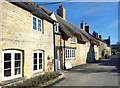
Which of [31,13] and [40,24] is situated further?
[40,24]

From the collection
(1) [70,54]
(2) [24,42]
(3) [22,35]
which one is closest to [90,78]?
(2) [24,42]

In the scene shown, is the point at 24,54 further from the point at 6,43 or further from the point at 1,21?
the point at 1,21

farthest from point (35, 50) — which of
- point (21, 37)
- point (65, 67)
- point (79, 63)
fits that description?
point (79, 63)

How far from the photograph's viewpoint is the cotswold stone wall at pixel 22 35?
6.24 metres

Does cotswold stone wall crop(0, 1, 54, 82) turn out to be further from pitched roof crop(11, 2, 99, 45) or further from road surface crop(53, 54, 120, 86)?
road surface crop(53, 54, 120, 86)

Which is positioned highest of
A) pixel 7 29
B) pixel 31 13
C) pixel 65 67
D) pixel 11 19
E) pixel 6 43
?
pixel 31 13

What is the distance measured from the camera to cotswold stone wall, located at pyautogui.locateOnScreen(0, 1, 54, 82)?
624cm

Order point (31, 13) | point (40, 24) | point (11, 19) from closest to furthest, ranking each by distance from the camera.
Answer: point (11, 19) → point (31, 13) → point (40, 24)

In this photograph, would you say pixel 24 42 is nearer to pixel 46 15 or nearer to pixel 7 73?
pixel 7 73

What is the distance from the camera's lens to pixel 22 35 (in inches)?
288

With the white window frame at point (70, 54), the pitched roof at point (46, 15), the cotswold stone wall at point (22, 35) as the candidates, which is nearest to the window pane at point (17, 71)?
the cotswold stone wall at point (22, 35)

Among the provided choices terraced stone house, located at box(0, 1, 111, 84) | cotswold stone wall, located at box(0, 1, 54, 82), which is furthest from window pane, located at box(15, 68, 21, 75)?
cotswold stone wall, located at box(0, 1, 54, 82)

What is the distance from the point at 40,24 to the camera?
9492mm

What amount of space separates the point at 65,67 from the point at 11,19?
28.7ft
